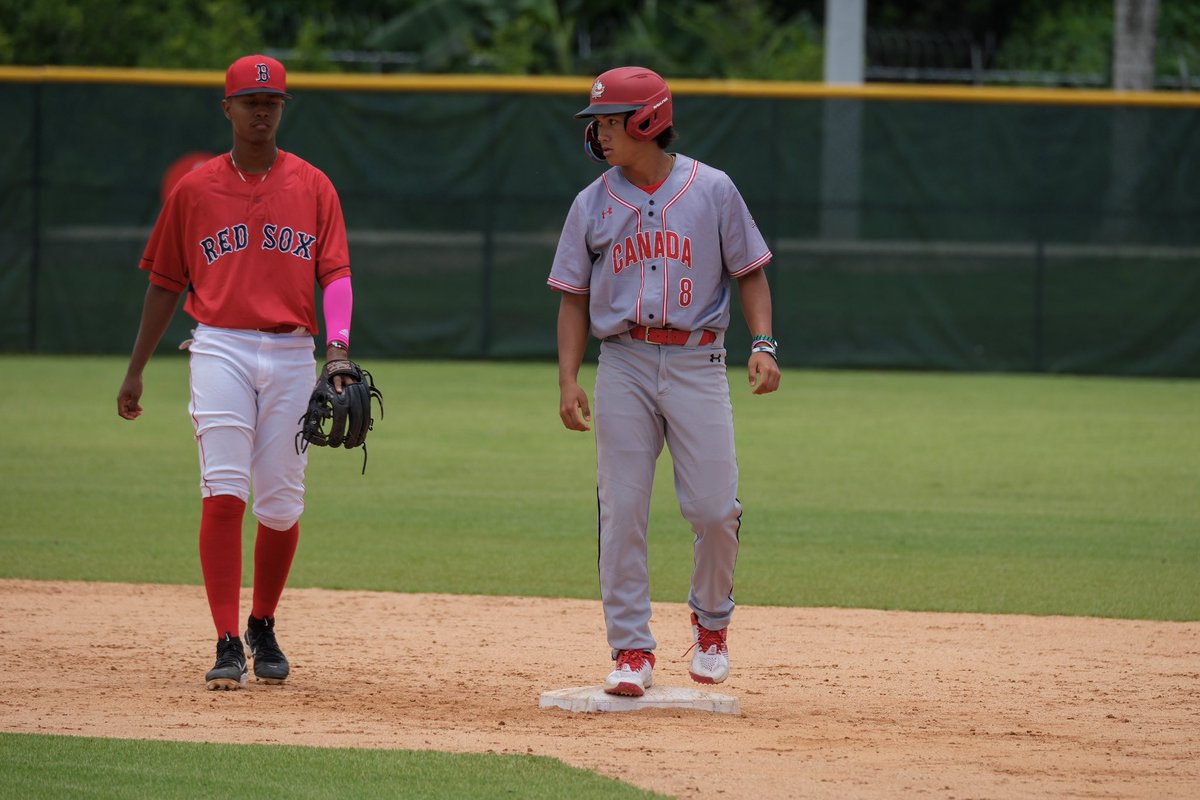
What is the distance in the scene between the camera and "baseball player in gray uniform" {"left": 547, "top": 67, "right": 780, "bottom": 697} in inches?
194

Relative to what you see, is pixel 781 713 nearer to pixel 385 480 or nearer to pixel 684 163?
pixel 684 163

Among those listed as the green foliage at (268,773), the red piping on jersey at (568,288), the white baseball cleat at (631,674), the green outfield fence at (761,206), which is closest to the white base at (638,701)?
the white baseball cleat at (631,674)

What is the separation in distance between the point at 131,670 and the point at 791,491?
5.21 m

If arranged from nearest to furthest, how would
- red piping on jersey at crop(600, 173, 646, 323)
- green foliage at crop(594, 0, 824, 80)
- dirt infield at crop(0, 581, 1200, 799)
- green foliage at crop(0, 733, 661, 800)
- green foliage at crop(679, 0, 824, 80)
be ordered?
green foliage at crop(0, 733, 661, 800) < dirt infield at crop(0, 581, 1200, 799) < red piping on jersey at crop(600, 173, 646, 323) < green foliage at crop(679, 0, 824, 80) < green foliage at crop(594, 0, 824, 80)

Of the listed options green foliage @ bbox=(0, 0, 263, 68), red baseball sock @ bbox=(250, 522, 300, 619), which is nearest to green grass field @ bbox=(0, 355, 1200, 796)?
red baseball sock @ bbox=(250, 522, 300, 619)

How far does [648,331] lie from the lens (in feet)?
16.2

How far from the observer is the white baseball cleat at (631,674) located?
16.4 ft

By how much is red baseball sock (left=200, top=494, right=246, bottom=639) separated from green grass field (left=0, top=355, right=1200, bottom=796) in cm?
97

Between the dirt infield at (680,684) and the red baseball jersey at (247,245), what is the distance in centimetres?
120

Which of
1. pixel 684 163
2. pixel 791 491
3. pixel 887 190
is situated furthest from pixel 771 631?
pixel 887 190

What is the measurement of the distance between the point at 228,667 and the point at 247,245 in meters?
1.31

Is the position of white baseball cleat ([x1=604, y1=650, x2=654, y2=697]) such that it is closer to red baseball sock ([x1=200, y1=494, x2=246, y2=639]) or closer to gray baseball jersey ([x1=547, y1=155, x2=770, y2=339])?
gray baseball jersey ([x1=547, y1=155, x2=770, y2=339])

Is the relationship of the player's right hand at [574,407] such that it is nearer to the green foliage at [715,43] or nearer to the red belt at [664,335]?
the red belt at [664,335]

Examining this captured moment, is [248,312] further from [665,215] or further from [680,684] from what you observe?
[680,684]
